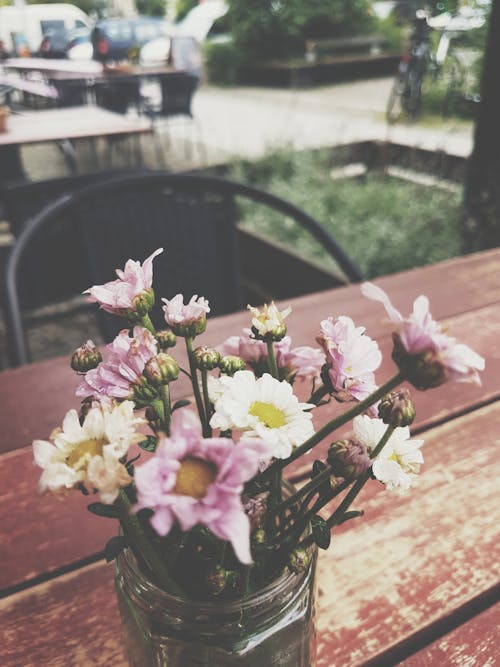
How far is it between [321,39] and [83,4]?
13.3 m

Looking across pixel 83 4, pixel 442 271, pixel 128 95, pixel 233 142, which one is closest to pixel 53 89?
pixel 128 95

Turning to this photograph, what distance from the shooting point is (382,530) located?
63 cm

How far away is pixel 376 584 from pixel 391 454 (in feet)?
0.82

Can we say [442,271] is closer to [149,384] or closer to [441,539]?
[441,539]

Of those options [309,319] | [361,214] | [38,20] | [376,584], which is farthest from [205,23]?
[376,584]

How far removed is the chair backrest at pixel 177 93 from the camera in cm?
511

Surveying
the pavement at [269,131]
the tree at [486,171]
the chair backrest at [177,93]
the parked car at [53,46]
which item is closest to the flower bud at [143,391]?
the tree at [486,171]

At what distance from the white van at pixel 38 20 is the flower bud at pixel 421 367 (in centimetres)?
1418

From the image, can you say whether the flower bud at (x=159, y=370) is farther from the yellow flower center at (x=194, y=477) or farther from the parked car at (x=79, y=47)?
the parked car at (x=79, y=47)

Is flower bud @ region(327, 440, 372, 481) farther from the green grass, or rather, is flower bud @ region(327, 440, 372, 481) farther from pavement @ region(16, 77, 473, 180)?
pavement @ region(16, 77, 473, 180)

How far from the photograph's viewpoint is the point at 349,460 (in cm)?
34

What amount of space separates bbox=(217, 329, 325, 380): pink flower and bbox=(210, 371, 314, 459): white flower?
0.07m

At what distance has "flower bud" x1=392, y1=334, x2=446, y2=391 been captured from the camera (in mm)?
291

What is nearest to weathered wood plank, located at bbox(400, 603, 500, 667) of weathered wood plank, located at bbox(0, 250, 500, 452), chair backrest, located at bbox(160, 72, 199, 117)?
weathered wood plank, located at bbox(0, 250, 500, 452)
